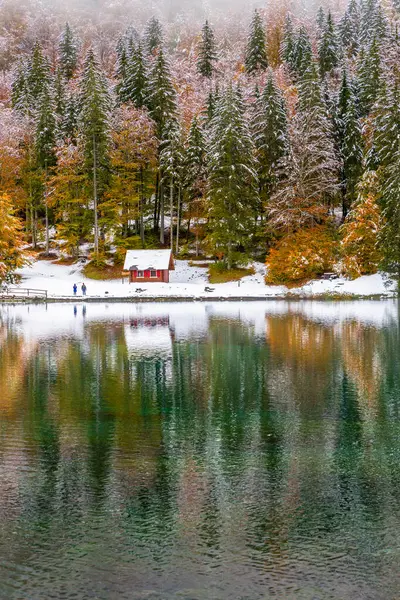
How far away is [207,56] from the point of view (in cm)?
10188

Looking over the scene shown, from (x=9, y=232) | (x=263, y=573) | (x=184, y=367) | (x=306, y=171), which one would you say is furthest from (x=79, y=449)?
(x=306, y=171)

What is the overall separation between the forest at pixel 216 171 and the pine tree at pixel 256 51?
59.0ft

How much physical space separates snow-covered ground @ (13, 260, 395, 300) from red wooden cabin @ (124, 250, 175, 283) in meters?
0.98

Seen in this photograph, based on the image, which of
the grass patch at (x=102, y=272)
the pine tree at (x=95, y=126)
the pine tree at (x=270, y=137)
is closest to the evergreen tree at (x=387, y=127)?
the pine tree at (x=270, y=137)

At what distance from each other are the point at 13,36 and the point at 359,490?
164872mm

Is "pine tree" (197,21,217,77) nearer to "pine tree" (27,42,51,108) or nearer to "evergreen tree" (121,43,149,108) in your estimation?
"pine tree" (27,42,51,108)

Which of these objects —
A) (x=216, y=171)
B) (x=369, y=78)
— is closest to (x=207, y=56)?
(x=369, y=78)

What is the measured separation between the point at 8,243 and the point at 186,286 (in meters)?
17.8

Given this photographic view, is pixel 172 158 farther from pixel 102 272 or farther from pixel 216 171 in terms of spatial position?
pixel 102 272

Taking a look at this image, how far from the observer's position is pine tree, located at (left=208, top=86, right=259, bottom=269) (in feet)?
220

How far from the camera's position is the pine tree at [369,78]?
243 ft

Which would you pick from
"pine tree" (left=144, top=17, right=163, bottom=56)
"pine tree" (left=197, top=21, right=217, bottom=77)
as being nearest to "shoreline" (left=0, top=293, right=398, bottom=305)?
"pine tree" (left=197, top=21, right=217, bottom=77)

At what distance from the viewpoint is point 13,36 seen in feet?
511

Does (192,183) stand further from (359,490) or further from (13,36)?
(13,36)
